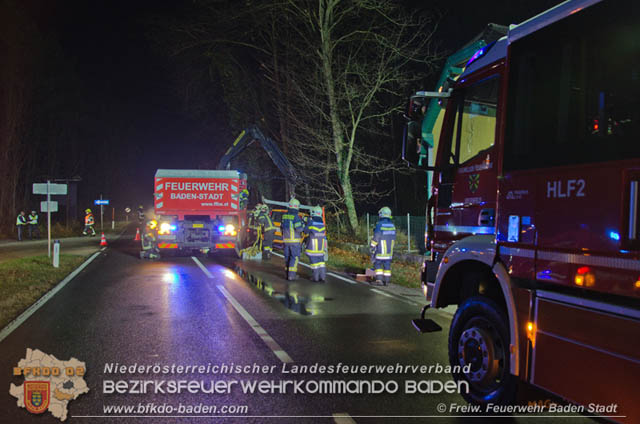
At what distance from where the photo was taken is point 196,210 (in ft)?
59.4

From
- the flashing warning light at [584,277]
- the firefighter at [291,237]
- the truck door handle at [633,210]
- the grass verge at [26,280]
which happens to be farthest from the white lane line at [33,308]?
the truck door handle at [633,210]

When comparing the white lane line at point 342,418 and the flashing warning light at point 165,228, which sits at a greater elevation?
the flashing warning light at point 165,228

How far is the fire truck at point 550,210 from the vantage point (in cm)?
319

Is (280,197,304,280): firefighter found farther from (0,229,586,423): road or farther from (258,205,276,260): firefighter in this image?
(258,205,276,260): firefighter

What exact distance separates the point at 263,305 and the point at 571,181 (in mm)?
6469

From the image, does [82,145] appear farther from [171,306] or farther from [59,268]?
[171,306]

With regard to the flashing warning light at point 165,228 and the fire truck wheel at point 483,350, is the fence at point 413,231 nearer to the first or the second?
the flashing warning light at point 165,228

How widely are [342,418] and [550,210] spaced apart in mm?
2297

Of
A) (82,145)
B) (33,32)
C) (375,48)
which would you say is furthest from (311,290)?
(82,145)

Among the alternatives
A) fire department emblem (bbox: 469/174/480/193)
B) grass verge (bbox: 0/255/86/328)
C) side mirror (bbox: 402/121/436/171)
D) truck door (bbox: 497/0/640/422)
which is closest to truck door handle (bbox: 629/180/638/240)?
truck door (bbox: 497/0/640/422)

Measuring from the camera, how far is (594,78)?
3.51 metres

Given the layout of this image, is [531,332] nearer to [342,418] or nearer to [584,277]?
[584,277]

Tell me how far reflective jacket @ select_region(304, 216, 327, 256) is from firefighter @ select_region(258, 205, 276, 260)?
18.4ft

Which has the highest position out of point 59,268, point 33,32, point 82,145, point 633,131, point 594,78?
point 33,32
